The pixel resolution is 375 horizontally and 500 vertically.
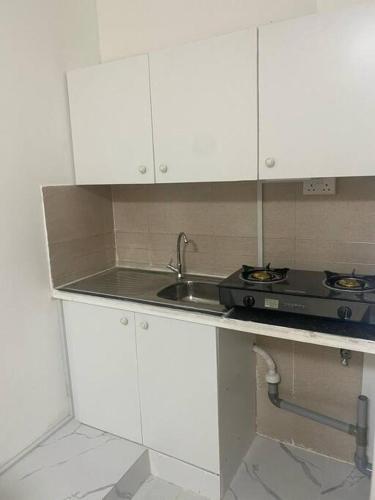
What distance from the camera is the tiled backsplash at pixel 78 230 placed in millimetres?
1803

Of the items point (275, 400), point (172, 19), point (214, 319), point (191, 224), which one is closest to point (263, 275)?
point (214, 319)

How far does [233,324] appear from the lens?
1365 mm

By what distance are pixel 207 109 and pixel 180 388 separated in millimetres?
1153

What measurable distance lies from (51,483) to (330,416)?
4.19ft

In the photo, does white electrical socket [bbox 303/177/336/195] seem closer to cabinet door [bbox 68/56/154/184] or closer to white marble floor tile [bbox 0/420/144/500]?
cabinet door [bbox 68/56/154/184]

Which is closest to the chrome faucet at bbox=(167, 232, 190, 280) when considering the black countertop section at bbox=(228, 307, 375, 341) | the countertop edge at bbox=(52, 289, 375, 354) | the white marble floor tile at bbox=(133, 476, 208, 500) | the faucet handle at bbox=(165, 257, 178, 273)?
the faucet handle at bbox=(165, 257, 178, 273)

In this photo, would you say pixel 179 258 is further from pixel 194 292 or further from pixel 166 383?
pixel 166 383

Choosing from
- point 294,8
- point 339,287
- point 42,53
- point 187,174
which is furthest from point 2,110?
point 339,287

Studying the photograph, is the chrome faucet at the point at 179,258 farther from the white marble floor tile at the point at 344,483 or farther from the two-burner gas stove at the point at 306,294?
the white marble floor tile at the point at 344,483

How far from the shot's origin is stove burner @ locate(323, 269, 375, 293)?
1.32 metres

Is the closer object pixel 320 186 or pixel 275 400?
pixel 320 186

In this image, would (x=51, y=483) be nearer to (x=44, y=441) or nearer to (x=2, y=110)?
(x=44, y=441)

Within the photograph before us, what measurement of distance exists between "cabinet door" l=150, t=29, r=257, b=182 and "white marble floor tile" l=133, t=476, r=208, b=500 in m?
1.38

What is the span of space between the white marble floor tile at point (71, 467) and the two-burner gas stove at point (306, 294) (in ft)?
2.94
